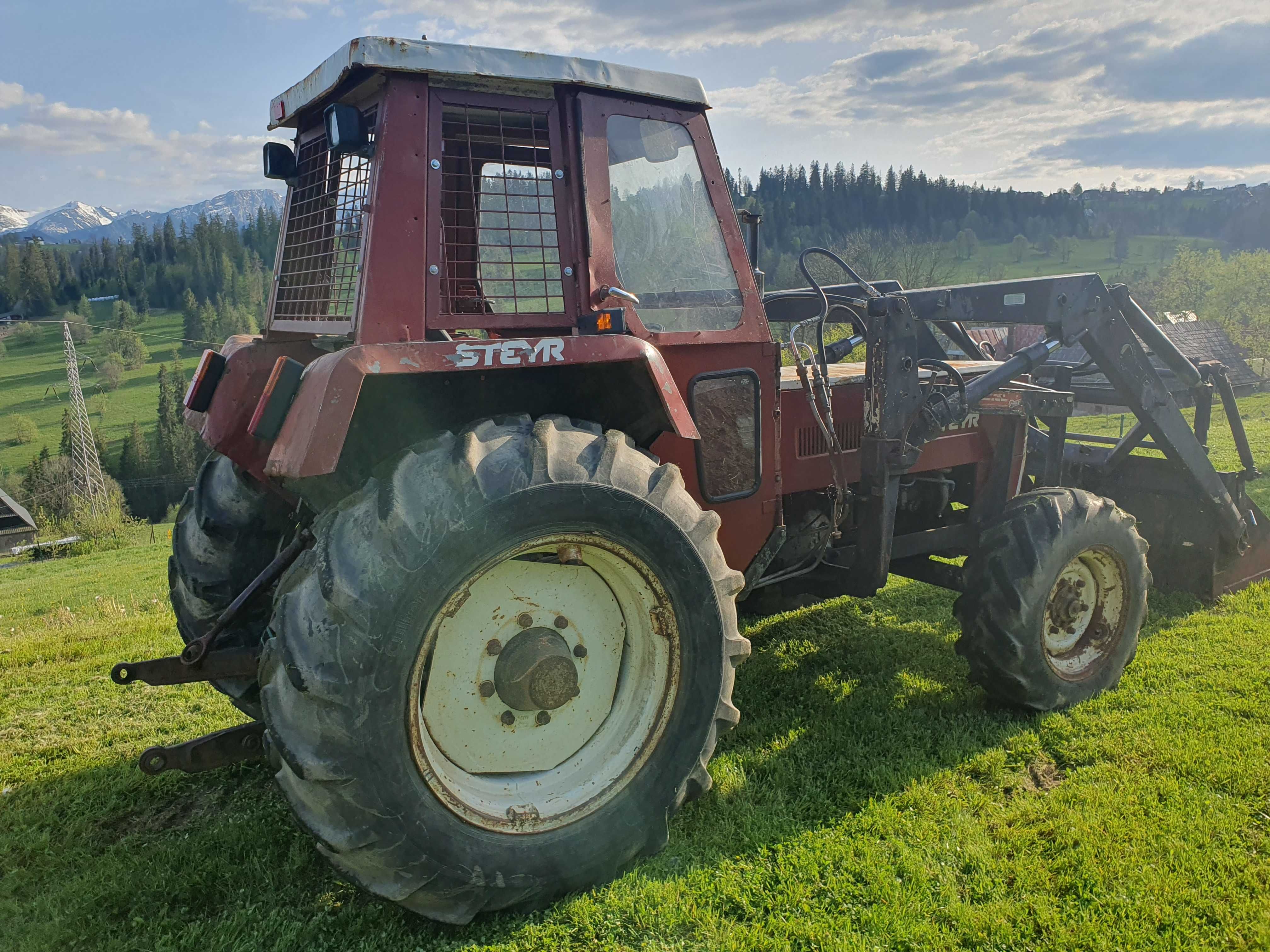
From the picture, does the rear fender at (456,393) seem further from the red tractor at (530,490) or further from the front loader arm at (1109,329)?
the front loader arm at (1109,329)

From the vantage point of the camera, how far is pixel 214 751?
3.09 m

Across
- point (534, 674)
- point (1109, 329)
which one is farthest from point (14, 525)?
point (1109, 329)

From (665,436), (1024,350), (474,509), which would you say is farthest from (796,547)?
(474,509)

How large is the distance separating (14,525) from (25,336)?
83.9 metres

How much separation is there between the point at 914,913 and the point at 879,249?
44.3 m

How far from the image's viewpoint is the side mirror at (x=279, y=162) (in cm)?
372

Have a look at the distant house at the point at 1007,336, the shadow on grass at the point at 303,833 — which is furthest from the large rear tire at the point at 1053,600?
the distant house at the point at 1007,336

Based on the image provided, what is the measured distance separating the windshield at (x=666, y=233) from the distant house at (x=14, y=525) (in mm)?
37236

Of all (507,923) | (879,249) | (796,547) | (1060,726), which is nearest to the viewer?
(507,923)

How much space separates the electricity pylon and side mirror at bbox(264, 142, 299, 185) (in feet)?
135

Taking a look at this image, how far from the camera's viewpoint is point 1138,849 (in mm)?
3148

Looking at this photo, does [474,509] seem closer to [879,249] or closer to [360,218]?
[360,218]

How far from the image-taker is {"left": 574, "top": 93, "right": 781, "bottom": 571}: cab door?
3.31 meters

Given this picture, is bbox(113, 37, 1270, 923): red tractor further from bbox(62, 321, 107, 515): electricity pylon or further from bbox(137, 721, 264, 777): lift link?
bbox(62, 321, 107, 515): electricity pylon
